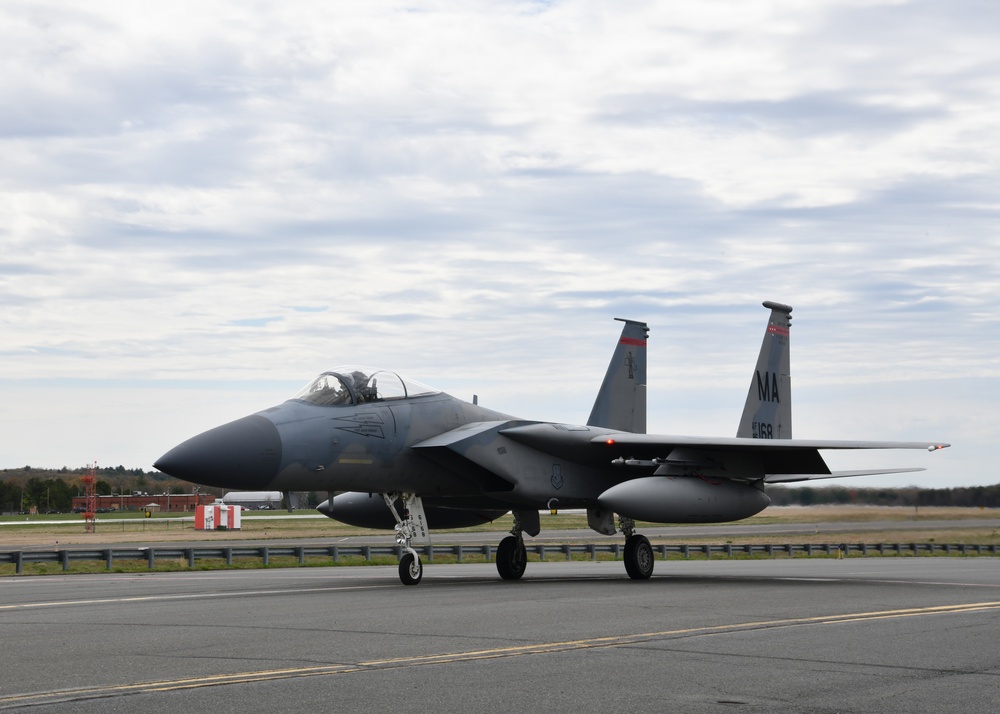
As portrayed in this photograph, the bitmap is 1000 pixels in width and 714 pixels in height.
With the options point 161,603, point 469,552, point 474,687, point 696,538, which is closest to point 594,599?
point 161,603

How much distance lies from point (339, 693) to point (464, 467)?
11.4 meters

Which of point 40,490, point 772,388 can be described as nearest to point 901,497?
point 772,388

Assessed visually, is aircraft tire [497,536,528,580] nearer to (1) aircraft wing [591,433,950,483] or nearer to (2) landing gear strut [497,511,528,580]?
(2) landing gear strut [497,511,528,580]

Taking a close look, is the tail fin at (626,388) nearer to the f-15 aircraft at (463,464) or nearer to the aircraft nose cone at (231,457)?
the f-15 aircraft at (463,464)

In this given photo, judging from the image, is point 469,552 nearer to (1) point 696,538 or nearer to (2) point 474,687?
(1) point 696,538

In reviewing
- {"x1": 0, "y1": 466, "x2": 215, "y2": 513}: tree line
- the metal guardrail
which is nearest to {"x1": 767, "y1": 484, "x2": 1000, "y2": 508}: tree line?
the metal guardrail

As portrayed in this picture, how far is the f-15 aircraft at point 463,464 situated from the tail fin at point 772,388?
2.41 m

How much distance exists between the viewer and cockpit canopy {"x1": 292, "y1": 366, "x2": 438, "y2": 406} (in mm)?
16812

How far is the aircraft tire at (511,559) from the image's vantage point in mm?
19609

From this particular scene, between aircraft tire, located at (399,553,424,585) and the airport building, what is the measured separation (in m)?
109

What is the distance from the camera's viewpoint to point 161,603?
1407cm

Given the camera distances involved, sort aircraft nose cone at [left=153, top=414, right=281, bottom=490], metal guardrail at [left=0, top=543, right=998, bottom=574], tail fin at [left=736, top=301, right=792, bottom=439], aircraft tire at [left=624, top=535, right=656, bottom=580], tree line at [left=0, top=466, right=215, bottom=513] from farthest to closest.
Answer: tree line at [left=0, top=466, right=215, bottom=513], metal guardrail at [left=0, top=543, right=998, bottom=574], tail fin at [left=736, top=301, right=792, bottom=439], aircraft tire at [left=624, top=535, right=656, bottom=580], aircraft nose cone at [left=153, top=414, right=281, bottom=490]

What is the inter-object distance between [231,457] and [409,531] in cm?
372

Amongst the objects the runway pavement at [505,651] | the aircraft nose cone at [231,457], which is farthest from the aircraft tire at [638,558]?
the aircraft nose cone at [231,457]
